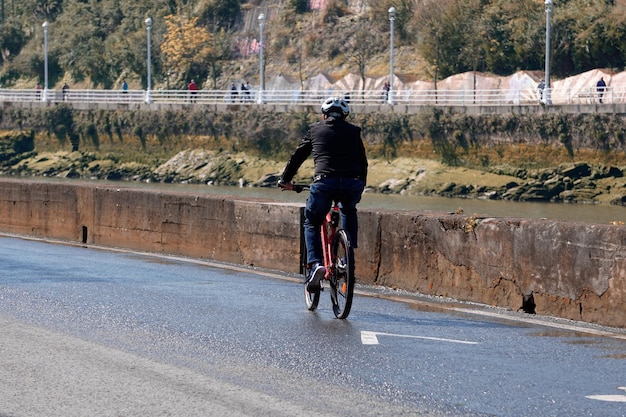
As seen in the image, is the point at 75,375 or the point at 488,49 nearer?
the point at 75,375

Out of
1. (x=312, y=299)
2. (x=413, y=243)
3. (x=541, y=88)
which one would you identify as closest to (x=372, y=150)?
(x=541, y=88)

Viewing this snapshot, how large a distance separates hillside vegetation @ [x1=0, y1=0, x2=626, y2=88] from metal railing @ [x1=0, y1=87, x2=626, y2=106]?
441 cm

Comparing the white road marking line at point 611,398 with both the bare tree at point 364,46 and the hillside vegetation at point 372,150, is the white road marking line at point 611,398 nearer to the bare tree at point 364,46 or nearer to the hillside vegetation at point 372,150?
the hillside vegetation at point 372,150

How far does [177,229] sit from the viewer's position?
1791cm

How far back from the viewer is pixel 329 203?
11500 mm

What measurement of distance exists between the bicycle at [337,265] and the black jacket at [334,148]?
12.3 inches

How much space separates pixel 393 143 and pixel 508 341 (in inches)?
2029

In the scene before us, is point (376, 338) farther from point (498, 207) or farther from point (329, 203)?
point (498, 207)

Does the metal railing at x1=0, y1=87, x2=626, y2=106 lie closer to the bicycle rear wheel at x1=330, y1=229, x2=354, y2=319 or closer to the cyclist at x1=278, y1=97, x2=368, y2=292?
the cyclist at x1=278, y1=97, x2=368, y2=292

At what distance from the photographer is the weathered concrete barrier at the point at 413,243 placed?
1175 centimetres

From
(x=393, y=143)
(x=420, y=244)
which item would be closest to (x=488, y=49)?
(x=393, y=143)

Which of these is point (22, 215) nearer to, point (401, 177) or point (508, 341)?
point (508, 341)

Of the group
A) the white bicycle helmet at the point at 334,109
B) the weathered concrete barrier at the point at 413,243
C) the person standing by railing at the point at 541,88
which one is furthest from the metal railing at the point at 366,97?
the white bicycle helmet at the point at 334,109

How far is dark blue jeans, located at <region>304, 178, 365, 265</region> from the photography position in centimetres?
1141
